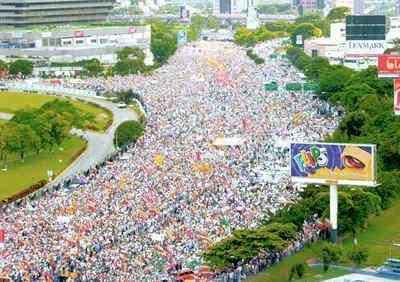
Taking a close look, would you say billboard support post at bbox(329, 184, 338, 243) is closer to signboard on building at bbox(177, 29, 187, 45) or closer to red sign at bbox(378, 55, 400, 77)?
red sign at bbox(378, 55, 400, 77)

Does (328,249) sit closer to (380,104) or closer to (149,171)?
(149,171)

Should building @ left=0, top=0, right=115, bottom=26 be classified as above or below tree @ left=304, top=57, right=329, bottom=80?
above

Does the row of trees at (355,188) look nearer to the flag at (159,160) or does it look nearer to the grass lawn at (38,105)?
the flag at (159,160)

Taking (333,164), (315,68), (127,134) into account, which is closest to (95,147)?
(127,134)

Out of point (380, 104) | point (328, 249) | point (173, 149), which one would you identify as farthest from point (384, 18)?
point (328, 249)

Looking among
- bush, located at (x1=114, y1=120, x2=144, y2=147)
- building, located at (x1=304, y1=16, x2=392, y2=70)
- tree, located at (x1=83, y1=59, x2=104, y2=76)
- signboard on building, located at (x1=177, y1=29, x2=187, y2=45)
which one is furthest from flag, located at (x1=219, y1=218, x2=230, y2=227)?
signboard on building, located at (x1=177, y1=29, x2=187, y2=45)
